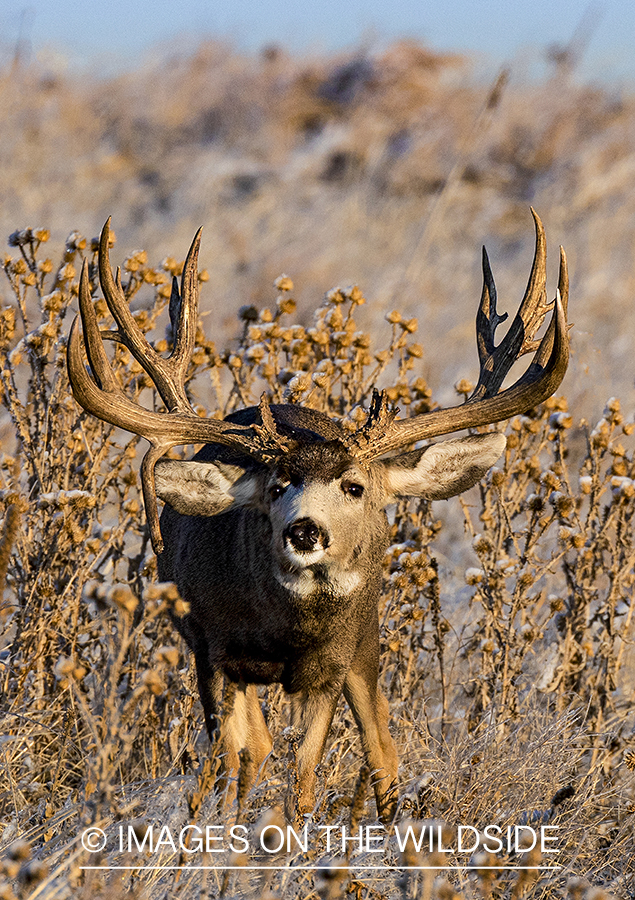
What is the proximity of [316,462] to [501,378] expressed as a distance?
106 centimetres

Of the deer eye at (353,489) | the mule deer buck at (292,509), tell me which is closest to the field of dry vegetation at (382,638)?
the mule deer buck at (292,509)

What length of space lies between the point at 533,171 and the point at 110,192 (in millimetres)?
6055

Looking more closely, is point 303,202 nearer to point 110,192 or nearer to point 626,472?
point 110,192

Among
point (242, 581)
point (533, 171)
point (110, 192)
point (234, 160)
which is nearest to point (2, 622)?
point (242, 581)

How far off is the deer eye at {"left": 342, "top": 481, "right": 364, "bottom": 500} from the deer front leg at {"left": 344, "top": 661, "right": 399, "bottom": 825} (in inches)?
33.0

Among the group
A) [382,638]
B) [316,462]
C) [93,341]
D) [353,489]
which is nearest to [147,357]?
[93,341]

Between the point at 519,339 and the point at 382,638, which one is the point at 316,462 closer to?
the point at 519,339

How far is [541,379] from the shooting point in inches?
182

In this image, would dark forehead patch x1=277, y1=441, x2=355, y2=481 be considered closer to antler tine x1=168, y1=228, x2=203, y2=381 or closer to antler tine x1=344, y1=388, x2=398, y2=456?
antler tine x1=344, y1=388, x2=398, y2=456

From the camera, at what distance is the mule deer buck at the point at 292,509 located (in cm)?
438

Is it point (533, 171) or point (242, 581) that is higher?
point (533, 171)

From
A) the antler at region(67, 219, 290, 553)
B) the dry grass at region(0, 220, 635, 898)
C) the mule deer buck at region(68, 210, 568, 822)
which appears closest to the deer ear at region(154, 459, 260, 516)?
the mule deer buck at region(68, 210, 568, 822)

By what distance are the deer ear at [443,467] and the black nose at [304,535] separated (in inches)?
34.1

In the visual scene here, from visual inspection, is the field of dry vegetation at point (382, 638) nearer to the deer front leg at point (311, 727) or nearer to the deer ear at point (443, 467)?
the deer front leg at point (311, 727)
